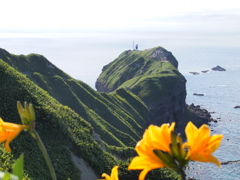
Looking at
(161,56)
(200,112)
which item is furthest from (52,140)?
(161,56)

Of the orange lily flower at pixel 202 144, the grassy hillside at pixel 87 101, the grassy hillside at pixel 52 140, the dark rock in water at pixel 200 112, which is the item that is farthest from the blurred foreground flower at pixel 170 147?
the dark rock in water at pixel 200 112

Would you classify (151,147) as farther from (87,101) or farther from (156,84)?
(156,84)

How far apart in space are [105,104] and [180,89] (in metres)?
47.4

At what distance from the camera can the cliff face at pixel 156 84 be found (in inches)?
3994

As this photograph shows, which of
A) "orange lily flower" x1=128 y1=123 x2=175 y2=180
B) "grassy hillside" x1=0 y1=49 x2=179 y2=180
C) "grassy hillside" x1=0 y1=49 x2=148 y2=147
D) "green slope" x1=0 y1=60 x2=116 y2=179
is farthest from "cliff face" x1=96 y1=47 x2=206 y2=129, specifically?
"orange lily flower" x1=128 y1=123 x2=175 y2=180

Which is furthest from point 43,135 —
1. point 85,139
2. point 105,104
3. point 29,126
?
point 105,104

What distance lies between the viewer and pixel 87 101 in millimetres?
67188

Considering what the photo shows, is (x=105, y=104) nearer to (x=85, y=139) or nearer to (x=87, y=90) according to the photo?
(x=87, y=90)

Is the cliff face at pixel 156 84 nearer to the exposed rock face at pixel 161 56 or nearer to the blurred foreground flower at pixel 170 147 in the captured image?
the exposed rock face at pixel 161 56

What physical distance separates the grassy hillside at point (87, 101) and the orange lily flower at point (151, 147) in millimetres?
49983

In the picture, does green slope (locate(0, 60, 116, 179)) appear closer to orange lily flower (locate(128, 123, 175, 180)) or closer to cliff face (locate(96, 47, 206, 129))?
orange lily flower (locate(128, 123, 175, 180))

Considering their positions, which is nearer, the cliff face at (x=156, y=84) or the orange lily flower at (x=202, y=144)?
the orange lily flower at (x=202, y=144)

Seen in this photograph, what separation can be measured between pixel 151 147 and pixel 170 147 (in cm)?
15

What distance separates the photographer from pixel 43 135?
90.1 ft
